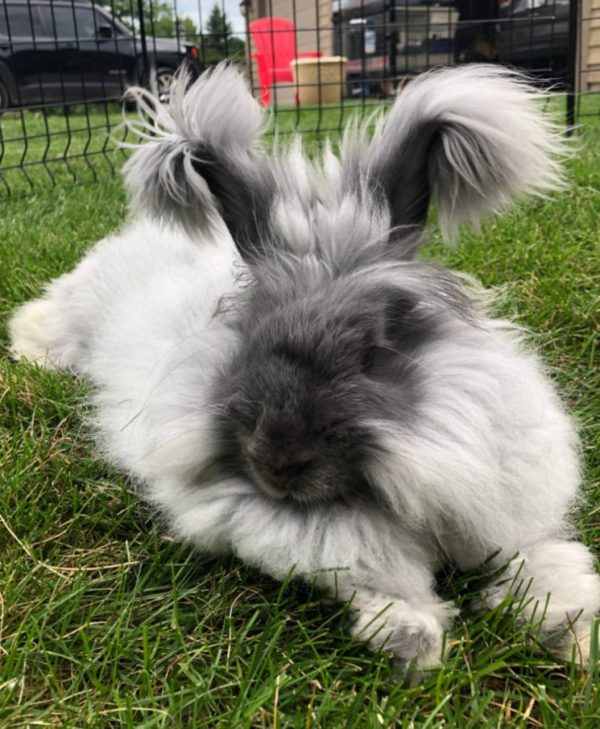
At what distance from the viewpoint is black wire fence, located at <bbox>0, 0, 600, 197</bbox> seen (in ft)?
20.6

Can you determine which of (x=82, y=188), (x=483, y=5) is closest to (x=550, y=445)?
(x=82, y=188)

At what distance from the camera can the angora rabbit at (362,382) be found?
133 cm

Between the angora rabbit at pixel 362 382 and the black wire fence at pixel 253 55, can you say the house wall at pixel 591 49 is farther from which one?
the angora rabbit at pixel 362 382

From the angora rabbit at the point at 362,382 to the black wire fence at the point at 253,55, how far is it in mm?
3464

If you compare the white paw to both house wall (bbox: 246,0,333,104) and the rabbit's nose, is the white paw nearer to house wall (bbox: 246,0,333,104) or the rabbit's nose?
the rabbit's nose

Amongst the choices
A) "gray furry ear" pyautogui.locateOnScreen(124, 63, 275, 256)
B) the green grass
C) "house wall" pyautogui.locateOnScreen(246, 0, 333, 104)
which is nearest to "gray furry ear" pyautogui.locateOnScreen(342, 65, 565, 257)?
"gray furry ear" pyautogui.locateOnScreen(124, 63, 275, 256)

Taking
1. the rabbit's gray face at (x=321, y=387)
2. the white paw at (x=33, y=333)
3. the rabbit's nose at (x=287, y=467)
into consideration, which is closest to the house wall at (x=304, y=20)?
Answer: the white paw at (x=33, y=333)

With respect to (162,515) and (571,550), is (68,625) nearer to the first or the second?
(162,515)

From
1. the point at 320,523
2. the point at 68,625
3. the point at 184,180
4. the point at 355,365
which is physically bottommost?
the point at 68,625

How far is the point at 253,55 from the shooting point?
1000 cm

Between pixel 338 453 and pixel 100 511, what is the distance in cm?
79

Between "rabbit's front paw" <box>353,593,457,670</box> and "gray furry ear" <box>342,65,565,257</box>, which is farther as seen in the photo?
"gray furry ear" <box>342,65,565,257</box>

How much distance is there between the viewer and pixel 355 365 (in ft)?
4.53

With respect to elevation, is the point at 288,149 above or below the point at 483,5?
below
